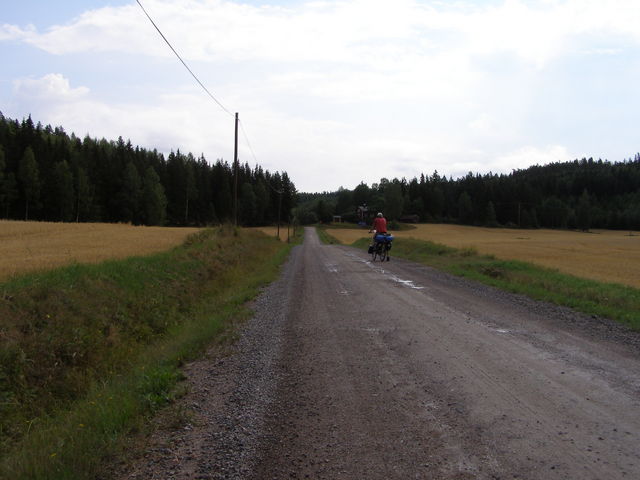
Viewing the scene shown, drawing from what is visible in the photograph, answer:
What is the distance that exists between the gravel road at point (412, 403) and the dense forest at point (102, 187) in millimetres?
35141

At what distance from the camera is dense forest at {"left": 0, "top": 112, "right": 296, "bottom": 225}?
6206cm

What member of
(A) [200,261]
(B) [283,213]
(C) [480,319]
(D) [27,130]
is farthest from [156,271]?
(B) [283,213]

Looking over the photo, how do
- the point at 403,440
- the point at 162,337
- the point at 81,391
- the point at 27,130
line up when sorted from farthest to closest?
1. the point at 27,130
2. the point at 162,337
3. the point at 81,391
4. the point at 403,440

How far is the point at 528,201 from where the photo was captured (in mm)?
120562

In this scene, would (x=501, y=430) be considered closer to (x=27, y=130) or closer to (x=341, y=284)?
(x=341, y=284)

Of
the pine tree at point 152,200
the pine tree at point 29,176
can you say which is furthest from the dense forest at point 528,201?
the pine tree at point 29,176

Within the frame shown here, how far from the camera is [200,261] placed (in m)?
18.3

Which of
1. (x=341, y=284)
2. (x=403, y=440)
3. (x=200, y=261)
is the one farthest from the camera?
(x=200, y=261)

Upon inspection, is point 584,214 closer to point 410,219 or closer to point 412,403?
point 410,219

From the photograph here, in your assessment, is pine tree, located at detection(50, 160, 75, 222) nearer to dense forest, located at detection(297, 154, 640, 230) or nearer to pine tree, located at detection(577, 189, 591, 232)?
dense forest, located at detection(297, 154, 640, 230)

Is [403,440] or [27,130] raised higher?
[27,130]

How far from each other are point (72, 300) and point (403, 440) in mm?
8035

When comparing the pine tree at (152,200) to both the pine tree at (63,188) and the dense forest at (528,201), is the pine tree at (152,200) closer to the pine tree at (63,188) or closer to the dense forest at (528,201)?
the pine tree at (63,188)

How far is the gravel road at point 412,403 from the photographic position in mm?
A: 3326
